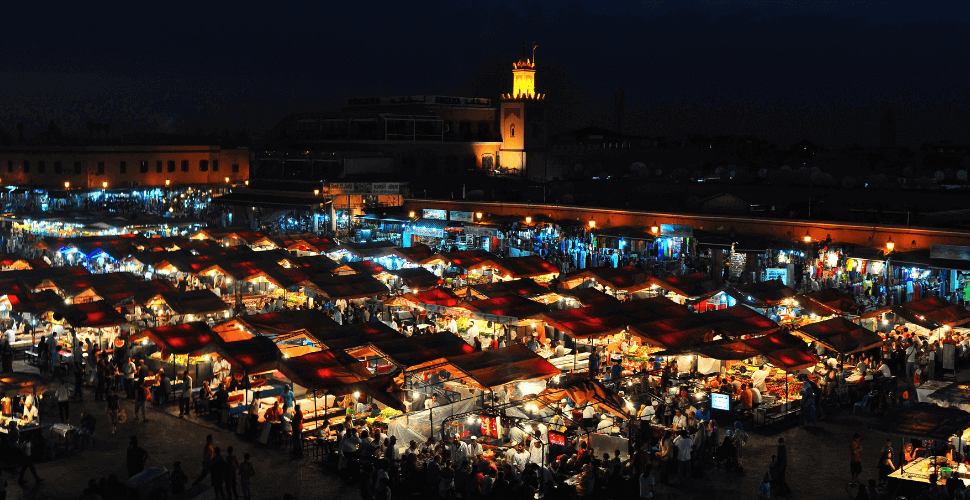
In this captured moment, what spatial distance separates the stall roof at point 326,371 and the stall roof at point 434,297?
5.69 m

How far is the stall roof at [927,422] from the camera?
12266 mm

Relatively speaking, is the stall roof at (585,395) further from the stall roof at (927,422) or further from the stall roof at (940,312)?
the stall roof at (940,312)

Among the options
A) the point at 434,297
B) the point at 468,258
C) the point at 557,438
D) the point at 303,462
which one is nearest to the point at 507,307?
the point at 434,297

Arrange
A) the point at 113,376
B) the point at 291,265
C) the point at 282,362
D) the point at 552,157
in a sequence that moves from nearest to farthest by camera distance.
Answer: the point at 282,362
the point at 113,376
the point at 291,265
the point at 552,157

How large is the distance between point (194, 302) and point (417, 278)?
609 centimetres

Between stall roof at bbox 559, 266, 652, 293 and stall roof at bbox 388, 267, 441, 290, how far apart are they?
3629 mm

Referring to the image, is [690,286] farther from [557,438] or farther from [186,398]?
[186,398]

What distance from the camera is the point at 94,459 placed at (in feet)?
46.8

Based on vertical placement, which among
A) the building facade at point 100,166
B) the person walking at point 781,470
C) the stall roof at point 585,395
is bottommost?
the person walking at point 781,470

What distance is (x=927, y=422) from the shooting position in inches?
494

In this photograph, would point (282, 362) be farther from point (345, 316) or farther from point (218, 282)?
point (218, 282)

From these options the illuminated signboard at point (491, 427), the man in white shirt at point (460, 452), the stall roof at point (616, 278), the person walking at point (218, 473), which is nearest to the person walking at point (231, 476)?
the person walking at point (218, 473)

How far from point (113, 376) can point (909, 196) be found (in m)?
39.0

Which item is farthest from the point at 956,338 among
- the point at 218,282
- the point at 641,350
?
the point at 218,282
